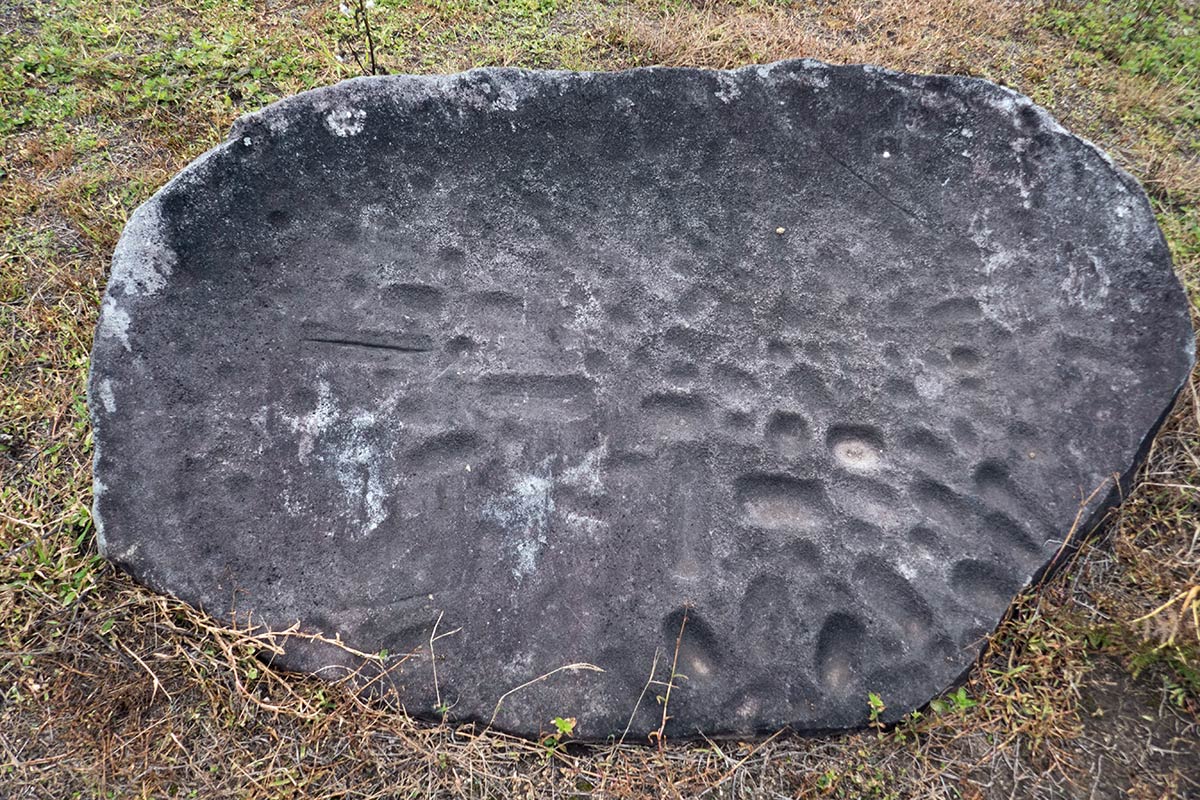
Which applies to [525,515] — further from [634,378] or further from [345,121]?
[345,121]

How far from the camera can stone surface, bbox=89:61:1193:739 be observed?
159 centimetres

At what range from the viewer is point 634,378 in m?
1.86

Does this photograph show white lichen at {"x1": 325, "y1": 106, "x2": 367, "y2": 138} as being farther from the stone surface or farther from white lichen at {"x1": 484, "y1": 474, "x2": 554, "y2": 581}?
white lichen at {"x1": 484, "y1": 474, "x2": 554, "y2": 581}

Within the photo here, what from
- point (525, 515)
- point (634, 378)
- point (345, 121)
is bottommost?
point (525, 515)

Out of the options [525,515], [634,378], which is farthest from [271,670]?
[634,378]

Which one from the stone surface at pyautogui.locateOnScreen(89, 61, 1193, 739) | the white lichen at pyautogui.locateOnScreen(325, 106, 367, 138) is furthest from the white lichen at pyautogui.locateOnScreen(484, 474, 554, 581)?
the white lichen at pyautogui.locateOnScreen(325, 106, 367, 138)

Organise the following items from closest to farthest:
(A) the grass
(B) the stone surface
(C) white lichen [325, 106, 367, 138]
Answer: (A) the grass < (B) the stone surface < (C) white lichen [325, 106, 367, 138]

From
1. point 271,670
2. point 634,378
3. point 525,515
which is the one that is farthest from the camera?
point 634,378

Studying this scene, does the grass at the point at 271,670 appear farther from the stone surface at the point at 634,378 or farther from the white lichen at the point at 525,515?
the white lichen at the point at 525,515

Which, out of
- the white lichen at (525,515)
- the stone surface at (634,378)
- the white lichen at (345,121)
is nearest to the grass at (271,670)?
the stone surface at (634,378)

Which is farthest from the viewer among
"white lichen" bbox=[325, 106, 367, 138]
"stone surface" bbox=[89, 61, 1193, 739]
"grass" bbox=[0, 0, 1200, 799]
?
"white lichen" bbox=[325, 106, 367, 138]

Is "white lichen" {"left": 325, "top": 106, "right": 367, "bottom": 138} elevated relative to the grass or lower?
elevated

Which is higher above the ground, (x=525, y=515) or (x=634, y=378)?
(x=634, y=378)

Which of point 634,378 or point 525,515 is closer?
point 525,515
